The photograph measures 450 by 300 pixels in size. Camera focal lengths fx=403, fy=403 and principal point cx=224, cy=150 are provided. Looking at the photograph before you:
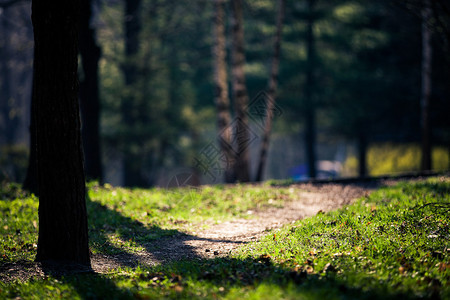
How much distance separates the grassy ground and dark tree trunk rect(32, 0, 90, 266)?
0.65 meters

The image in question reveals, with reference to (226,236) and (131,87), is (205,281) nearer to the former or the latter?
(226,236)

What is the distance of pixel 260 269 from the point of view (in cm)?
503

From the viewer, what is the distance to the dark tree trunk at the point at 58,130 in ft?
17.3

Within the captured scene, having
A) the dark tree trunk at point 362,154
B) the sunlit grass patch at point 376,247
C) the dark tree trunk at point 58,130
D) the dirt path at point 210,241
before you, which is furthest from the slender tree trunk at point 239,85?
the dark tree trunk at point 58,130

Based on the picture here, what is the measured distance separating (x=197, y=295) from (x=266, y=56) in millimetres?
19799

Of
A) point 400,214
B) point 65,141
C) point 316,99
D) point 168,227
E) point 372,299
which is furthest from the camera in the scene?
point 316,99

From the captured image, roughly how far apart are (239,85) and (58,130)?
1027 centimetres

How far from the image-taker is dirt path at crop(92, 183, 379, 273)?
617 cm

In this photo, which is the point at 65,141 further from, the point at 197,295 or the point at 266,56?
the point at 266,56

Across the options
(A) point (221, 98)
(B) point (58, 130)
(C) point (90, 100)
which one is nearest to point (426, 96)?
(A) point (221, 98)

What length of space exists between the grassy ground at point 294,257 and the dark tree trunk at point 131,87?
10.5 meters

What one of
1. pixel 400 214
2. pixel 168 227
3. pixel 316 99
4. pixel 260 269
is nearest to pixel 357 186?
pixel 400 214

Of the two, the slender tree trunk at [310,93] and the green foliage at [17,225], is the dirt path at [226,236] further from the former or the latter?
the slender tree trunk at [310,93]

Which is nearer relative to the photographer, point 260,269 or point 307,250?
point 260,269
